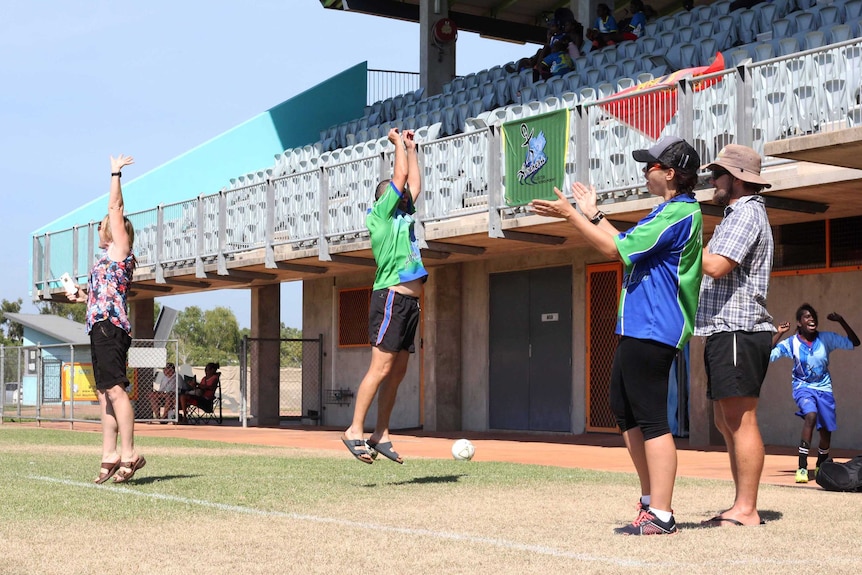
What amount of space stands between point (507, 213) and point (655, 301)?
444 inches

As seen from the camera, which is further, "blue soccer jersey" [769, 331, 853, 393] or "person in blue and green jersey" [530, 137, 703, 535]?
"blue soccer jersey" [769, 331, 853, 393]

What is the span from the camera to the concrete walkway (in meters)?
12.5

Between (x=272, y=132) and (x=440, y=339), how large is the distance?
34.1 ft

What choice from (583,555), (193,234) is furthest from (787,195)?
(193,234)

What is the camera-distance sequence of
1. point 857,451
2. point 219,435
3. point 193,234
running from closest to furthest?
point 857,451
point 219,435
point 193,234

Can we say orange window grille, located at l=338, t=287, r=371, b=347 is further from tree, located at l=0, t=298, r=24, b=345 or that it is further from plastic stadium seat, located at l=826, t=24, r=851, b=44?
tree, located at l=0, t=298, r=24, b=345

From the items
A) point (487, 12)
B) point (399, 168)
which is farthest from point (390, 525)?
A: point (487, 12)

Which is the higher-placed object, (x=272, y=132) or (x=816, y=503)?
(x=272, y=132)

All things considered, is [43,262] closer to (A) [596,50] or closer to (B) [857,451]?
(A) [596,50]

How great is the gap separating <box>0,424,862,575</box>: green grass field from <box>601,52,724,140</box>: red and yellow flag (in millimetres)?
5688

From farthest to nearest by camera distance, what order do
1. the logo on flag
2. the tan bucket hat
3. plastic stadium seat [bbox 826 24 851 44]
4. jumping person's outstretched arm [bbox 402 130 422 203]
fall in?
1. the logo on flag
2. plastic stadium seat [bbox 826 24 851 44]
3. jumping person's outstretched arm [bbox 402 130 422 203]
4. the tan bucket hat

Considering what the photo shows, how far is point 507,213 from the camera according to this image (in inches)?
684

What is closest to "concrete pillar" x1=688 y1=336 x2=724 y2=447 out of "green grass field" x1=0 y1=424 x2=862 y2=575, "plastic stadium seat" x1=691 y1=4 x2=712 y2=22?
"plastic stadium seat" x1=691 y1=4 x2=712 y2=22

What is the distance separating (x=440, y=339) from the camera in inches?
904
